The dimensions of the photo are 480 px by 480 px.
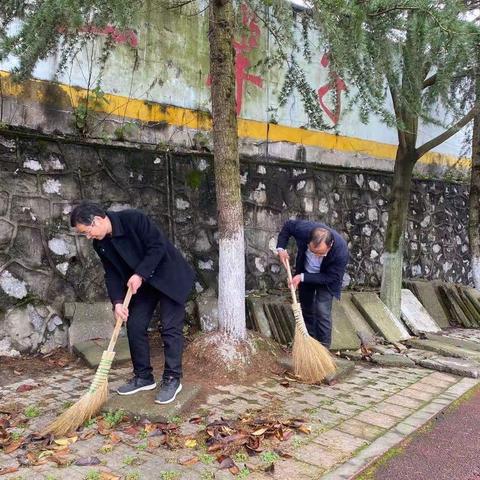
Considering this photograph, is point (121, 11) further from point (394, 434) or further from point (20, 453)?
point (394, 434)

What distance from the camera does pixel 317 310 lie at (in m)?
5.28

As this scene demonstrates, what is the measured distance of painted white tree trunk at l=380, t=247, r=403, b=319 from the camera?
6984mm

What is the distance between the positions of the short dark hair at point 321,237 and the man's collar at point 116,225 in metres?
1.91

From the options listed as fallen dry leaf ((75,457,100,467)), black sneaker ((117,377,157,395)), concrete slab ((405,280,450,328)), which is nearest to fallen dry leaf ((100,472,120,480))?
fallen dry leaf ((75,457,100,467))

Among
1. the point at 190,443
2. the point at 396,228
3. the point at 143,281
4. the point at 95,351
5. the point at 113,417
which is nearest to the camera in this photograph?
the point at 190,443

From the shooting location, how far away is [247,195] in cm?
679

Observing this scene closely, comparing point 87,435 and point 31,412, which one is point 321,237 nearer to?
point 87,435

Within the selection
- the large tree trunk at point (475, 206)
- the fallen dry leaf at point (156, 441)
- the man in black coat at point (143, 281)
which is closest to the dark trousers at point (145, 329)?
the man in black coat at point (143, 281)

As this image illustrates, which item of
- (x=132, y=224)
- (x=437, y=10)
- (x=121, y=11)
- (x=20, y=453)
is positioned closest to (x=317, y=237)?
(x=132, y=224)

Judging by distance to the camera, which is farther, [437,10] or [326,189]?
[326,189]

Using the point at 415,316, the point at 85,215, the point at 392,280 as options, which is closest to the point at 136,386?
the point at 85,215

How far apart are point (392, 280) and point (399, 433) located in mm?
3630

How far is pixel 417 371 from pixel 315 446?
7.99ft

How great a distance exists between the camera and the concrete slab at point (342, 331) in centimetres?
596
